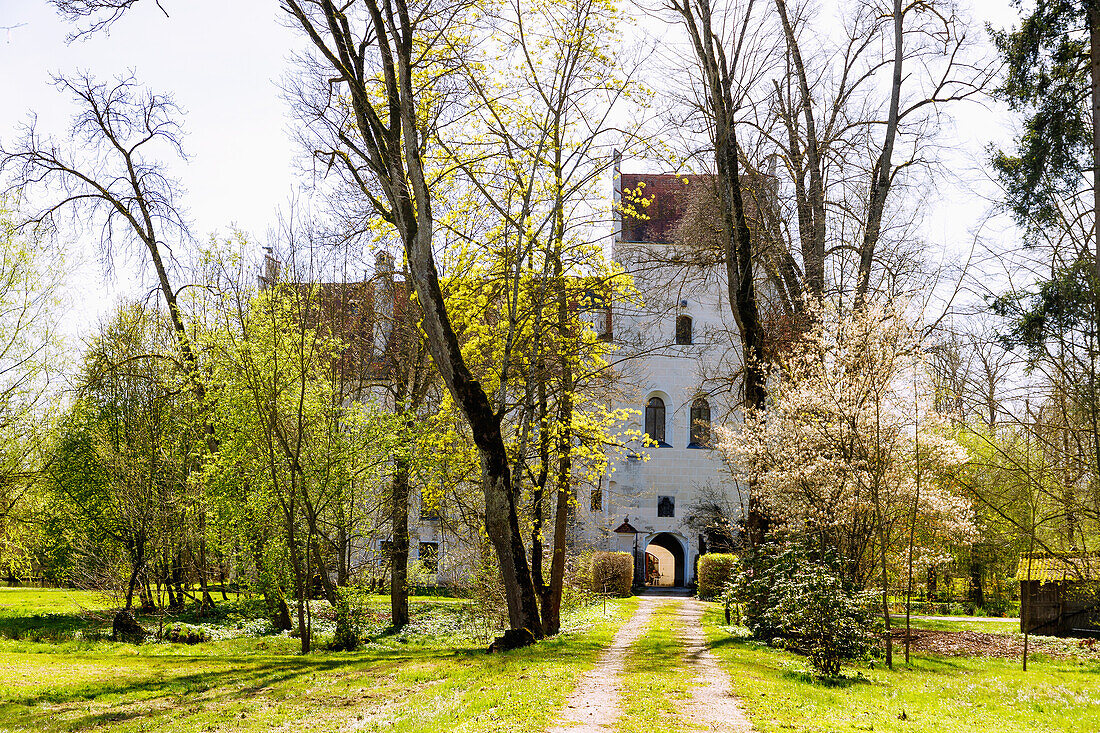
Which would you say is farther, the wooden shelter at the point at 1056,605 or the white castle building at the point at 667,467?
the white castle building at the point at 667,467

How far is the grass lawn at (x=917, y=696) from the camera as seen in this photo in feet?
24.9

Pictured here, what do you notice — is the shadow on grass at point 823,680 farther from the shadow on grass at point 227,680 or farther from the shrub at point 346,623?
the shrub at point 346,623

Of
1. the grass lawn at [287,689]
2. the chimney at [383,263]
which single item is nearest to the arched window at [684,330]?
the chimney at [383,263]

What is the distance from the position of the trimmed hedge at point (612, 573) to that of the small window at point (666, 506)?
6509mm

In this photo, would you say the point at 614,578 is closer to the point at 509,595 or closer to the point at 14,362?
the point at 509,595

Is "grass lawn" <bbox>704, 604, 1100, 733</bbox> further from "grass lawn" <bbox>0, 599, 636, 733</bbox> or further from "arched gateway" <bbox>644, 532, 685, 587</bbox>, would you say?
"arched gateway" <bbox>644, 532, 685, 587</bbox>

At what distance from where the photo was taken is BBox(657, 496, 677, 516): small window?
37.8 meters

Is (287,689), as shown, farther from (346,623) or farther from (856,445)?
(856,445)

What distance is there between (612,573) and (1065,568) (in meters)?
15.6

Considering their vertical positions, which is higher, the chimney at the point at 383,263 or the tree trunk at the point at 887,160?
the tree trunk at the point at 887,160

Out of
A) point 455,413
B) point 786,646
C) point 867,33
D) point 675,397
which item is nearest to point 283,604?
point 455,413

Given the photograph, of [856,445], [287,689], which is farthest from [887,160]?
[287,689]

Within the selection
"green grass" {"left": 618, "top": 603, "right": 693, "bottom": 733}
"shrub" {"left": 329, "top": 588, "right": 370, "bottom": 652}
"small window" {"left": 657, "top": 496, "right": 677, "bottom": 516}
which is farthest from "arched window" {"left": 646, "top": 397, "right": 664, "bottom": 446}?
"shrub" {"left": 329, "top": 588, "right": 370, "bottom": 652}

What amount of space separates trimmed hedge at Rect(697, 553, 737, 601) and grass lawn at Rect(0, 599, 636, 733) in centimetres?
1459
